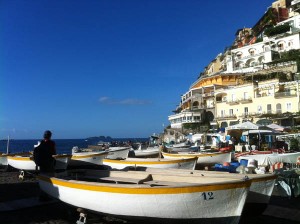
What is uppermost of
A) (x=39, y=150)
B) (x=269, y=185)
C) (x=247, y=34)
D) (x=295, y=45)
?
(x=247, y=34)

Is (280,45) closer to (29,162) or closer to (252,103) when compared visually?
(252,103)

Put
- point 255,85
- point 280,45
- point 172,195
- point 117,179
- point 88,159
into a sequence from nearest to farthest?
point 172,195 < point 117,179 < point 88,159 < point 255,85 < point 280,45

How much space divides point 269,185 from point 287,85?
137ft

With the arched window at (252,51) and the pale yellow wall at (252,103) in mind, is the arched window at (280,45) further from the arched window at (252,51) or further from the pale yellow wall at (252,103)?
the pale yellow wall at (252,103)

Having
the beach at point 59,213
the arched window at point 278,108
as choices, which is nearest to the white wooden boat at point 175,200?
the beach at point 59,213

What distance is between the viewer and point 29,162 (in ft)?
63.3

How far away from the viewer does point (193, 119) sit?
65.1 meters

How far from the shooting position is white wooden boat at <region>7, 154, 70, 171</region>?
57.1 feet

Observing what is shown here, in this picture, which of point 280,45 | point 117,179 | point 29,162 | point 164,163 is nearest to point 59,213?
point 117,179

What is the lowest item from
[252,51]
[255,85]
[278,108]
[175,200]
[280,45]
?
[175,200]

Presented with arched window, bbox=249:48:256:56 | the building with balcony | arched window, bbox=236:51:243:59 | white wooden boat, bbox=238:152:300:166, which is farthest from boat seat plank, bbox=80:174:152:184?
arched window, bbox=236:51:243:59

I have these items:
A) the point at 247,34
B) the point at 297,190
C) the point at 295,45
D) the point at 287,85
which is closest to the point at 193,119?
the point at 287,85

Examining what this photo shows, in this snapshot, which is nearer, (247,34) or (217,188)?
(217,188)

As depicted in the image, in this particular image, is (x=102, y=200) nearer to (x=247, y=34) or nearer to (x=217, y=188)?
(x=217, y=188)
